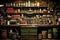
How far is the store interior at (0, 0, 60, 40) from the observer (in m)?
5.17

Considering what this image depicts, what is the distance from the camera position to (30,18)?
5.42 meters

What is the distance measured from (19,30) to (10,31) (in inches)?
14.0

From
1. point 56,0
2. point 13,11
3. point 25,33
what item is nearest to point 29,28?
point 25,33

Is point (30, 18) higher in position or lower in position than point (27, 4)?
lower

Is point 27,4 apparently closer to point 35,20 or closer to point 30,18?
point 30,18

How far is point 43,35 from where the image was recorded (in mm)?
5211

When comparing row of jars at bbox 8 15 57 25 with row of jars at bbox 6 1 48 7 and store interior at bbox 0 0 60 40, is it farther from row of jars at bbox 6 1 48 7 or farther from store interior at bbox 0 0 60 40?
row of jars at bbox 6 1 48 7

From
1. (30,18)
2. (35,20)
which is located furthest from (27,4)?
(35,20)

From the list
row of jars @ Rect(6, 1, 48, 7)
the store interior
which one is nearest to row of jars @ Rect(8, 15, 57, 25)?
the store interior

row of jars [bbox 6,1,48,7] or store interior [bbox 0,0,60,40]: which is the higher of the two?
row of jars [bbox 6,1,48,7]

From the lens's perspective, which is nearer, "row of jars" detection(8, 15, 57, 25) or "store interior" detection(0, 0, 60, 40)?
"store interior" detection(0, 0, 60, 40)

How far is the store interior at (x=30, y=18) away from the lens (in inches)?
203

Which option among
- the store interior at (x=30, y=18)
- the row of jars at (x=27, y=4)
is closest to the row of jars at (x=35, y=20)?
the store interior at (x=30, y=18)

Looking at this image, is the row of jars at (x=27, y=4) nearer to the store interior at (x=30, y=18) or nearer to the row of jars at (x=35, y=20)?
the store interior at (x=30, y=18)
